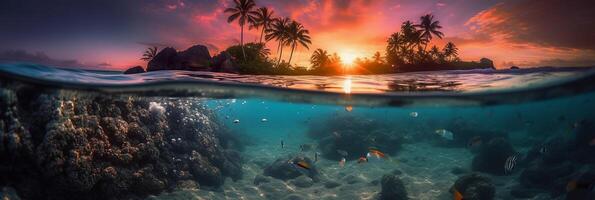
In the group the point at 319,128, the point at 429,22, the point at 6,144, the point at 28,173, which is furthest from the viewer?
the point at 429,22

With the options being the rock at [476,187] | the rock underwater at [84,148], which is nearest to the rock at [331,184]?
the rock at [476,187]

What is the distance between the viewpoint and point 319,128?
121ft

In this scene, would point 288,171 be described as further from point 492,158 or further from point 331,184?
point 492,158

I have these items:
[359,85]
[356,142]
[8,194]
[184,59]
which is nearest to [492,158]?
[356,142]

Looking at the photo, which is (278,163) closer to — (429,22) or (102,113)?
A: (102,113)

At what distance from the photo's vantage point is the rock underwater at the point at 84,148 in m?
8.75

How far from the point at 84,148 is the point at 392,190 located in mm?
12727

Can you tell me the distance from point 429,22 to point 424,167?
120ft

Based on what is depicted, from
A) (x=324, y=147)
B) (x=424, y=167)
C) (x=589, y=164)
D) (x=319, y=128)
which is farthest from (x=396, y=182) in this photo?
(x=319, y=128)

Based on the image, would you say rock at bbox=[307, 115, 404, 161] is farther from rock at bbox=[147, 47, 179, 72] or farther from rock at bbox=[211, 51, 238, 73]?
rock at bbox=[147, 47, 179, 72]

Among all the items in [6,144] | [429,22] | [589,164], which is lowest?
[589,164]

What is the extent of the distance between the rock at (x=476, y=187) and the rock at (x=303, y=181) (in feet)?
Answer: 24.3

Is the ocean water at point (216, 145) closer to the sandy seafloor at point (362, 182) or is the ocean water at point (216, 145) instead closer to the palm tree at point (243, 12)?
the sandy seafloor at point (362, 182)

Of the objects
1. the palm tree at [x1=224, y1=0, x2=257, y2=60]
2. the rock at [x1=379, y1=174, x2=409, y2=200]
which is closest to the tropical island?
the palm tree at [x1=224, y1=0, x2=257, y2=60]
